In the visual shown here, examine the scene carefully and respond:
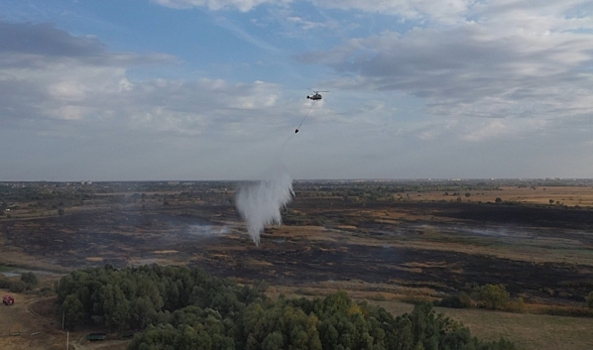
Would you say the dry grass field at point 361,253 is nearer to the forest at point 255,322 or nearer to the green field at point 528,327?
the green field at point 528,327

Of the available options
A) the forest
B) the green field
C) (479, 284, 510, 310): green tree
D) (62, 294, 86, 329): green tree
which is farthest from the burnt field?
(62, 294, 86, 329): green tree

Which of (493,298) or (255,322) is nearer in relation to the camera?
(255,322)

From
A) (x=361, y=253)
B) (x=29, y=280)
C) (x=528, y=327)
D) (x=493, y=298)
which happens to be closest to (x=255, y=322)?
(x=528, y=327)

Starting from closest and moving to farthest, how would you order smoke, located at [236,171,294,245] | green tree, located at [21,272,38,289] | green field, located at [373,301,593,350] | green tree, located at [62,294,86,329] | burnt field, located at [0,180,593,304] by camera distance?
green field, located at [373,301,593,350] < green tree, located at [62,294,86,329] < green tree, located at [21,272,38,289] < burnt field, located at [0,180,593,304] < smoke, located at [236,171,294,245]

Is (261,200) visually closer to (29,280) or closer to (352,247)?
(352,247)

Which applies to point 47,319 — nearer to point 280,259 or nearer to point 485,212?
point 280,259

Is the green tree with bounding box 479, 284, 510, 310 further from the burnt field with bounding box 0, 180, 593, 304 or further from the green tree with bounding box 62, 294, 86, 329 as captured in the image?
the green tree with bounding box 62, 294, 86, 329

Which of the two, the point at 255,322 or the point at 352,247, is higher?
the point at 255,322

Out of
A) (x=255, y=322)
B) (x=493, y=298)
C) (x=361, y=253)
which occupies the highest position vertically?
(x=255, y=322)
